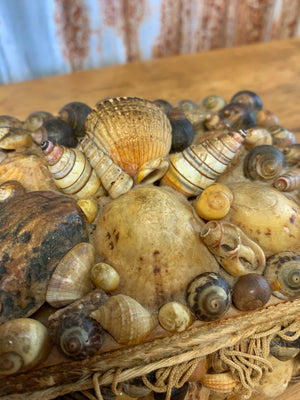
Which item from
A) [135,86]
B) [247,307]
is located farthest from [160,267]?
[135,86]

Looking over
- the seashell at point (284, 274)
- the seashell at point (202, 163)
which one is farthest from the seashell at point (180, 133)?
the seashell at point (284, 274)

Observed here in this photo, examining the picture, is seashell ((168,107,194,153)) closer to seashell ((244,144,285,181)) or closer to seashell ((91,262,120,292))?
seashell ((244,144,285,181))

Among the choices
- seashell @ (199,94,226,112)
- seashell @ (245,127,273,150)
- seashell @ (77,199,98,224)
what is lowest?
seashell @ (77,199,98,224)

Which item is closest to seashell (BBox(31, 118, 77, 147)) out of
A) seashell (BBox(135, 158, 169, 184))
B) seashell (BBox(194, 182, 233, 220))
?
seashell (BBox(135, 158, 169, 184))

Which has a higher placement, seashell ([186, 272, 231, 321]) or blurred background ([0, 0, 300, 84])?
blurred background ([0, 0, 300, 84])

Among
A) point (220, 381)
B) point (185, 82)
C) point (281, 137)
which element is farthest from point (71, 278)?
point (185, 82)

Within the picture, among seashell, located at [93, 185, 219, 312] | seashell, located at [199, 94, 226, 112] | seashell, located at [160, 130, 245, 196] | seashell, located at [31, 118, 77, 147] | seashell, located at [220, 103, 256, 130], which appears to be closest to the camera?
seashell, located at [93, 185, 219, 312]
